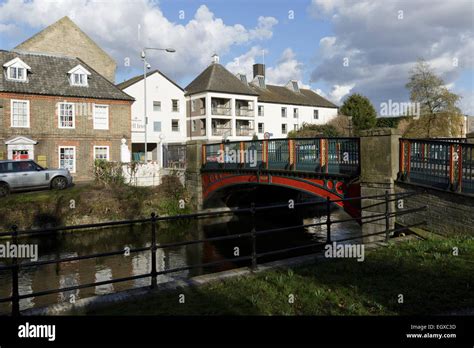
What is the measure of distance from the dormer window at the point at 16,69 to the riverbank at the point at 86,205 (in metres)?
10.7

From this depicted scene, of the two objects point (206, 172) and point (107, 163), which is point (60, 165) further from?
point (206, 172)

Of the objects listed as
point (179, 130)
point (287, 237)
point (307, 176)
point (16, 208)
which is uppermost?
point (179, 130)

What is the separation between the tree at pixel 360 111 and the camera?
5375 centimetres

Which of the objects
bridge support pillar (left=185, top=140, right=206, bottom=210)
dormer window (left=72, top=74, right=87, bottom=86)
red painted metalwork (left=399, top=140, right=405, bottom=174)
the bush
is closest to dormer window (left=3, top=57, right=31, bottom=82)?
dormer window (left=72, top=74, right=87, bottom=86)

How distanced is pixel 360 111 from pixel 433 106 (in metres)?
18.1

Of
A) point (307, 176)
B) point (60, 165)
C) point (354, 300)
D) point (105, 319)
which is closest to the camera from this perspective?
point (105, 319)

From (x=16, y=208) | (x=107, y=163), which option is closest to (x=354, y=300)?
(x=16, y=208)

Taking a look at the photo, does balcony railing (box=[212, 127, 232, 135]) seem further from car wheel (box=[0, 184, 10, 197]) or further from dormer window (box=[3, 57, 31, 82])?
car wheel (box=[0, 184, 10, 197])

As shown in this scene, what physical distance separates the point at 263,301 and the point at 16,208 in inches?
682

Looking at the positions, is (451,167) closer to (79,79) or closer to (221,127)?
(79,79)

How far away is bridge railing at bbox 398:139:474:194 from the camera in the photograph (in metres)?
8.59

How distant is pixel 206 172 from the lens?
23.9 meters

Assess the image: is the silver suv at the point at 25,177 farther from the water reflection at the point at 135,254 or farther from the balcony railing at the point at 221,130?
the balcony railing at the point at 221,130

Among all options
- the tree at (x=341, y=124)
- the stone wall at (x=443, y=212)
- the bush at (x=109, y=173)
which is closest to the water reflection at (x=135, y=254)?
the bush at (x=109, y=173)
